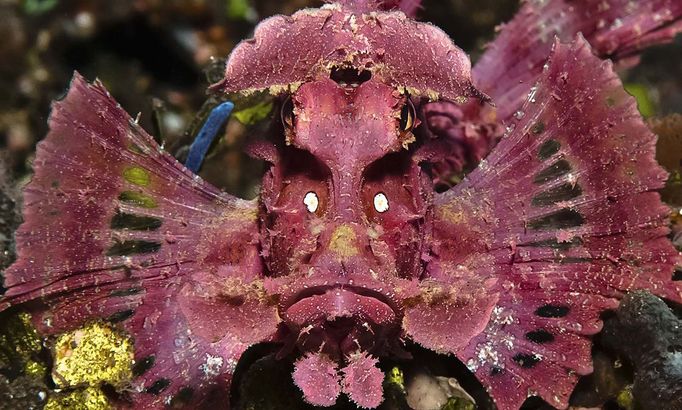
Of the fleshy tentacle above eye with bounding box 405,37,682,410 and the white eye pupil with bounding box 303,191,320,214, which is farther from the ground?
the white eye pupil with bounding box 303,191,320,214

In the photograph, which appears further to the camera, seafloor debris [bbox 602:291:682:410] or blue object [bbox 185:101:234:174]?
blue object [bbox 185:101:234:174]

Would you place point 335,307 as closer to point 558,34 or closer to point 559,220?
point 559,220

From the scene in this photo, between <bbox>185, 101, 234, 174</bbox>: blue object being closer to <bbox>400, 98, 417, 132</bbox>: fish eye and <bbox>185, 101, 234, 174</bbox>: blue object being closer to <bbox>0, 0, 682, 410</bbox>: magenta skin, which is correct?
<bbox>0, 0, 682, 410</bbox>: magenta skin

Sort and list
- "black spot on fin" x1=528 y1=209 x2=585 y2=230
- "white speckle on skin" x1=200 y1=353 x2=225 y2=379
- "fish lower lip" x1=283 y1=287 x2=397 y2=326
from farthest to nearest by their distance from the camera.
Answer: "black spot on fin" x1=528 y1=209 x2=585 y2=230, "white speckle on skin" x1=200 y1=353 x2=225 y2=379, "fish lower lip" x1=283 y1=287 x2=397 y2=326

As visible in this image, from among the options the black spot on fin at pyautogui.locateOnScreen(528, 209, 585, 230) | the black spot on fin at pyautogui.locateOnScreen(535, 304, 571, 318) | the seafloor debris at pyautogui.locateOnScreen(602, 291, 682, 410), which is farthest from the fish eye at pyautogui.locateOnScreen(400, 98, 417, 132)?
the seafloor debris at pyautogui.locateOnScreen(602, 291, 682, 410)

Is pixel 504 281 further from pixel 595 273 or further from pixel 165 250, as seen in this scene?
pixel 165 250

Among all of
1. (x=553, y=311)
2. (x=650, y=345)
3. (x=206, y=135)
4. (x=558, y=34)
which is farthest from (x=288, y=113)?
(x=558, y=34)

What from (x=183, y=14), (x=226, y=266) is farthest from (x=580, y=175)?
(x=183, y=14)
